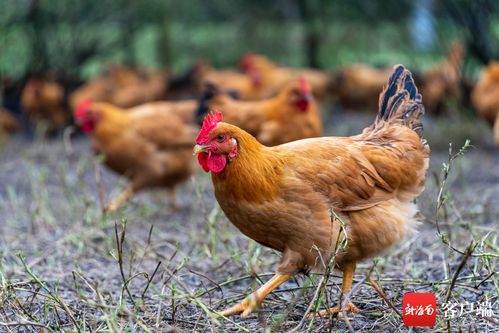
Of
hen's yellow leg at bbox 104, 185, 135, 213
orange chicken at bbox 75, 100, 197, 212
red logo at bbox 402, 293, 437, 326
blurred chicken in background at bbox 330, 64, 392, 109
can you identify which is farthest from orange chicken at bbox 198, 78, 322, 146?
blurred chicken in background at bbox 330, 64, 392, 109

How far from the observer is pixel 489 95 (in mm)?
9172

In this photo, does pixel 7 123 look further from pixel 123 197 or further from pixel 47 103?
pixel 123 197

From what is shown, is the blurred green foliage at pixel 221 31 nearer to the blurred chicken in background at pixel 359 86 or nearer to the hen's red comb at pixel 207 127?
the blurred chicken in background at pixel 359 86

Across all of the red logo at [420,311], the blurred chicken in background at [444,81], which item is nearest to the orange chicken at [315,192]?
the red logo at [420,311]

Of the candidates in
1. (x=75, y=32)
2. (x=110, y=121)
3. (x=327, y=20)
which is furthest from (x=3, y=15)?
(x=327, y=20)

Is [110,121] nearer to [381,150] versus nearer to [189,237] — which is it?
[189,237]

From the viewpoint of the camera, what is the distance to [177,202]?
821 cm

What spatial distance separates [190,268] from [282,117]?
107 inches

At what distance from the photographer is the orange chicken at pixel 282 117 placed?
723cm

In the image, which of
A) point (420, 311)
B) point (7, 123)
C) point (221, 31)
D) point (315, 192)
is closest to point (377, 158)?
point (315, 192)

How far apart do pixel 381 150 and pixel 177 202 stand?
4.39 meters

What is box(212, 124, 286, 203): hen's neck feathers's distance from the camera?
11.8 feet

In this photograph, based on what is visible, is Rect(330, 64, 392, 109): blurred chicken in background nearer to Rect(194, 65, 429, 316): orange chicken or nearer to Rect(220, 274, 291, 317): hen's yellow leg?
Rect(194, 65, 429, 316): orange chicken

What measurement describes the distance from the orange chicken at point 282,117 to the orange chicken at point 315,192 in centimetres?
292
